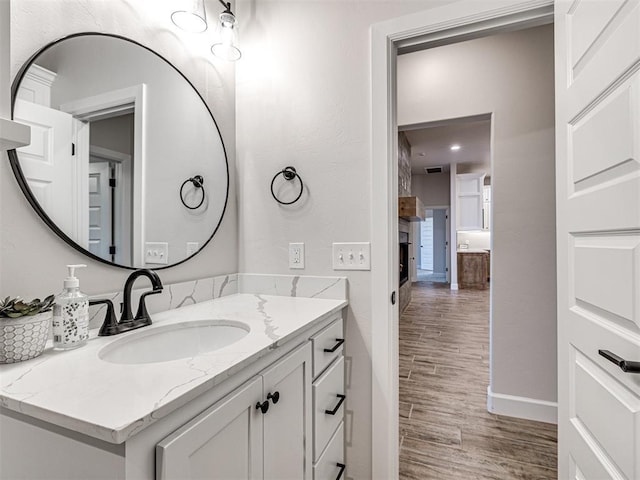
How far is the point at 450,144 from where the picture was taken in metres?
5.70

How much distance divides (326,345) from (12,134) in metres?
1.07

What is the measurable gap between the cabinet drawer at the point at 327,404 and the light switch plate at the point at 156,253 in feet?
2.47

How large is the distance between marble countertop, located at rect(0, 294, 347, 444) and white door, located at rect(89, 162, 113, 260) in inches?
10.7

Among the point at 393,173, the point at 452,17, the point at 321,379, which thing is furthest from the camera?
the point at 393,173

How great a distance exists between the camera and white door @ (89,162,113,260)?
1.04 m

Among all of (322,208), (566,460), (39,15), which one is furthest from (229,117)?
(566,460)

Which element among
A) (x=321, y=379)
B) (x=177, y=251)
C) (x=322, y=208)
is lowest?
(x=321, y=379)

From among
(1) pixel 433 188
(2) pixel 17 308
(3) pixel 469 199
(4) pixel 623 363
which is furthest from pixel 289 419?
(1) pixel 433 188

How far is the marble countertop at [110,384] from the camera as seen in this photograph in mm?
525

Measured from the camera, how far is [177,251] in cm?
137

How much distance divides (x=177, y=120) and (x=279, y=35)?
691mm

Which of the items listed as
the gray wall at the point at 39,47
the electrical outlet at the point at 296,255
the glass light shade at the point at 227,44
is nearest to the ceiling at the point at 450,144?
the glass light shade at the point at 227,44

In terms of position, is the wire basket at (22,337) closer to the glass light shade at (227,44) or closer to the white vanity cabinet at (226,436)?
the white vanity cabinet at (226,436)

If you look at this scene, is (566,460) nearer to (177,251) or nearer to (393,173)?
(393,173)
